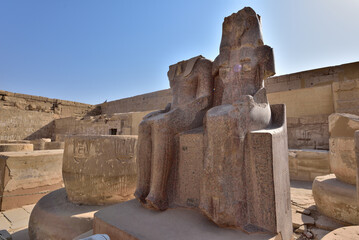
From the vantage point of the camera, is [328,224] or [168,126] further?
[328,224]

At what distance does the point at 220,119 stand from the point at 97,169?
1.85m

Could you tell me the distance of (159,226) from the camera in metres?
1.43

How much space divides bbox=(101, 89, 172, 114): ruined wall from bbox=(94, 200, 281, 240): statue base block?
1207 centimetres

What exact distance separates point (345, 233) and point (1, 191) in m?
4.80

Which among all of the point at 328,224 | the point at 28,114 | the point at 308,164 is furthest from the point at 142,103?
the point at 328,224

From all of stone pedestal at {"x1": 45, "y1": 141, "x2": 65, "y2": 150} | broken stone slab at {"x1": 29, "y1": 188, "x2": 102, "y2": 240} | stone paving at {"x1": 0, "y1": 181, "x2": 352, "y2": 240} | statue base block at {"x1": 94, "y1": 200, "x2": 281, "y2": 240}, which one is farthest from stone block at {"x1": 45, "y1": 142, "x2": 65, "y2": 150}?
statue base block at {"x1": 94, "y1": 200, "x2": 281, "y2": 240}

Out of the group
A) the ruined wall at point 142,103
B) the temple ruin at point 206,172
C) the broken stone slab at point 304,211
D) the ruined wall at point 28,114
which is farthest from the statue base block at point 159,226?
the ruined wall at point 28,114

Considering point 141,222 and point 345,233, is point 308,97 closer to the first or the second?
point 345,233

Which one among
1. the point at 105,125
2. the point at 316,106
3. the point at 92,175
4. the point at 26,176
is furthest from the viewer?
the point at 105,125

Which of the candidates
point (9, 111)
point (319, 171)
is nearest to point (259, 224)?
point (319, 171)

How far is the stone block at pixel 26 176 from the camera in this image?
11.4 ft

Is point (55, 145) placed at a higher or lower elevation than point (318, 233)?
higher

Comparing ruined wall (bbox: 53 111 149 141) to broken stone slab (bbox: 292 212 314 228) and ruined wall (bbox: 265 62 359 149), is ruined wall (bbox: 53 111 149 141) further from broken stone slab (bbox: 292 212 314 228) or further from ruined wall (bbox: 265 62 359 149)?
broken stone slab (bbox: 292 212 314 228)

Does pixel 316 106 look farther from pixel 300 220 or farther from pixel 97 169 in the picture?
pixel 97 169
